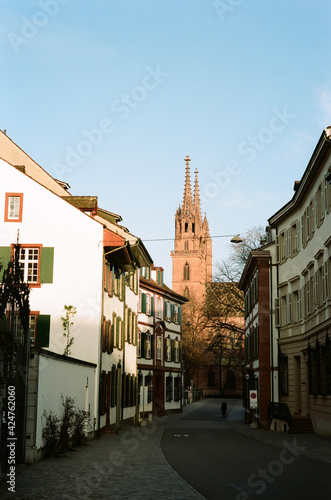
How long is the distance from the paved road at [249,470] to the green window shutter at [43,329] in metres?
5.97

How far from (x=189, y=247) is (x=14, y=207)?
123 meters

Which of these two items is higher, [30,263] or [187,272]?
[187,272]

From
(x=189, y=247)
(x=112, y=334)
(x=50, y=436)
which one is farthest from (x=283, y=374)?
(x=189, y=247)

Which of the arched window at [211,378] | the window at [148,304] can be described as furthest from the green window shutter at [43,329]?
the arched window at [211,378]

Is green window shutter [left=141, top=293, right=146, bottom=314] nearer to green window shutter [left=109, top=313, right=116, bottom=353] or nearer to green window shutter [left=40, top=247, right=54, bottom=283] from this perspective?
green window shutter [left=109, top=313, right=116, bottom=353]

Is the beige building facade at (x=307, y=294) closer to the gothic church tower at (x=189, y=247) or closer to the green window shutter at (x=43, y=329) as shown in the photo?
the green window shutter at (x=43, y=329)

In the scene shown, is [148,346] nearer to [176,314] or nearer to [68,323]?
[176,314]

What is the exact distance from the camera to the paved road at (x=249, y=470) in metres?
12.7

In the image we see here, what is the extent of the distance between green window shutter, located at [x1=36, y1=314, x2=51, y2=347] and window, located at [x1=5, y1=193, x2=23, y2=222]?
402 centimetres

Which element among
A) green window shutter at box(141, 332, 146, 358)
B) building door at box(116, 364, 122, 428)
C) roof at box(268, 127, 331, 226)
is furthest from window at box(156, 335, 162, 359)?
building door at box(116, 364, 122, 428)

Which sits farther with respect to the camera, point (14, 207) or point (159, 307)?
point (159, 307)

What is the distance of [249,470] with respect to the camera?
16.3 m

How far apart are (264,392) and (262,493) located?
2687 cm

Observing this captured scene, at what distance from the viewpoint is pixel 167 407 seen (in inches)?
2240
